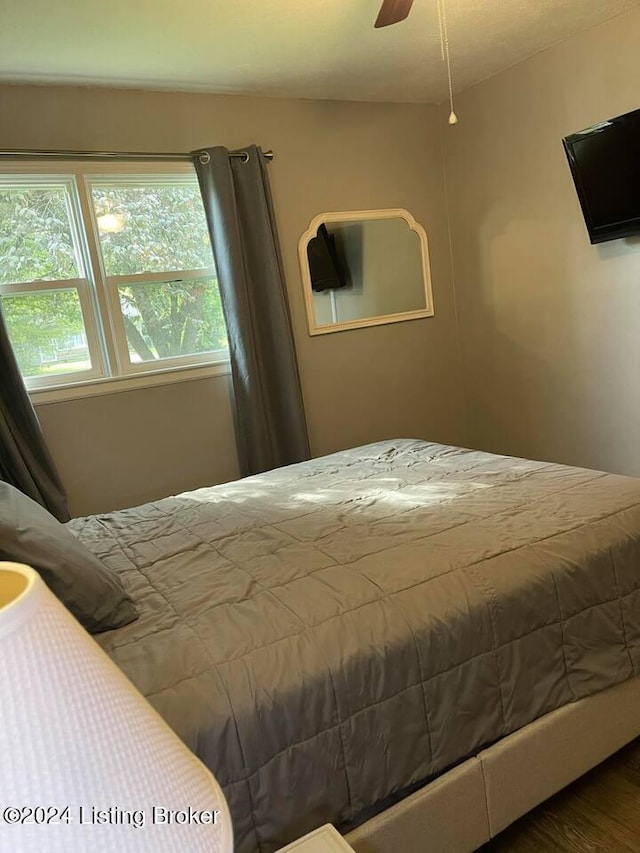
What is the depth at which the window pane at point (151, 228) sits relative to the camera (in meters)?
3.22

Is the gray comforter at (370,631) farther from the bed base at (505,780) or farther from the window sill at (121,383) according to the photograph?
the window sill at (121,383)

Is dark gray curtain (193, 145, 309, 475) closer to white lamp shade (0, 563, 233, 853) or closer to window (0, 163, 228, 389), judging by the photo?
window (0, 163, 228, 389)

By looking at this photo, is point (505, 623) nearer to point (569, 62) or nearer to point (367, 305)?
point (367, 305)

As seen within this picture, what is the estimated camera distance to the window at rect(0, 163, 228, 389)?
305 centimetres

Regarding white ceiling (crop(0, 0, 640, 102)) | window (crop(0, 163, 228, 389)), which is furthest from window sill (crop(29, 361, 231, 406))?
white ceiling (crop(0, 0, 640, 102))

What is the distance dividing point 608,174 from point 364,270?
148cm

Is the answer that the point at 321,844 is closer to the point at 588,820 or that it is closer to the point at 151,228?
the point at 588,820

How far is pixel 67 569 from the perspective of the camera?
141 centimetres

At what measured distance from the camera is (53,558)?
1403 mm

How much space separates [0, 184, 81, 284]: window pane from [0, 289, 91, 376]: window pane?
0.11 meters

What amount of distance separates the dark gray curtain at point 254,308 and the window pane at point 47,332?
77cm

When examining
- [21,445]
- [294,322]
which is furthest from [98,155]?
[21,445]

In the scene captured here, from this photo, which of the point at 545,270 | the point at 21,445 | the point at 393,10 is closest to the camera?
the point at 393,10

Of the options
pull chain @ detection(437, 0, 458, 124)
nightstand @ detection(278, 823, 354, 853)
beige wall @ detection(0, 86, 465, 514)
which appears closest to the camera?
nightstand @ detection(278, 823, 354, 853)
